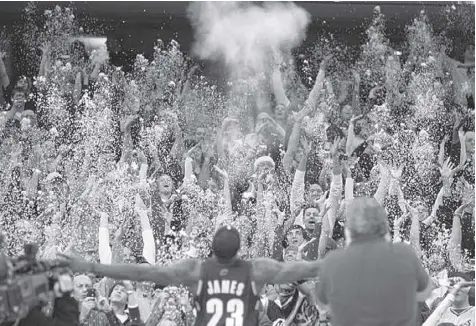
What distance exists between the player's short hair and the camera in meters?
0.60

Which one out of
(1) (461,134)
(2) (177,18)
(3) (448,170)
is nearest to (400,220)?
(3) (448,170)

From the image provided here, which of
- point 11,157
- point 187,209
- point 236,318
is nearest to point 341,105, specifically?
point 187,209

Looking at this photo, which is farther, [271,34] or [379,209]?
[271,34]

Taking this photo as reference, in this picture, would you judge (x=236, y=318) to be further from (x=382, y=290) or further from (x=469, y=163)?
(x=469, y=163)

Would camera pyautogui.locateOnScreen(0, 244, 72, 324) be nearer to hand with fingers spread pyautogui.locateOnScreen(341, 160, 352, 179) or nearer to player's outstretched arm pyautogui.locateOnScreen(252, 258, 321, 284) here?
player's outstretched arm pyautogui.locateOnScreen(252, 258, 321, 284)

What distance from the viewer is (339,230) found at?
7.69 metres

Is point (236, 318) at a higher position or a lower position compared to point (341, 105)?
lower

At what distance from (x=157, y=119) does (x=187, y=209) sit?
3.74 ft

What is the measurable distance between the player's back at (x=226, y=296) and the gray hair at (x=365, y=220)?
0.56m

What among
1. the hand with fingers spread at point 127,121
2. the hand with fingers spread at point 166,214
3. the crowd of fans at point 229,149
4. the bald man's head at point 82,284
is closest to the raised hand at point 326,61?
the crowd of fans at point 229,149

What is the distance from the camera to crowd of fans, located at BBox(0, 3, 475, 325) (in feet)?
26.8

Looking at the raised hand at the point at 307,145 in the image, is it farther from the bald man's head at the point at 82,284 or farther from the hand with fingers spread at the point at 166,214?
the bald man's head at the point at 82,284

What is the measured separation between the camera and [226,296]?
11.5 ft

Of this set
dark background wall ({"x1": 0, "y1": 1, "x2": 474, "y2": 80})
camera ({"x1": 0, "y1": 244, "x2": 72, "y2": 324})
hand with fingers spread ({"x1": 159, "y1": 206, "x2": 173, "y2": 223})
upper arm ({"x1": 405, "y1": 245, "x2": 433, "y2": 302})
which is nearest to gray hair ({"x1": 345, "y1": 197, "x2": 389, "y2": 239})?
upper arm ({"x1": 405, "y1": 245, "x2": 433, "y2": 302})
